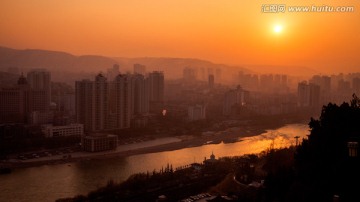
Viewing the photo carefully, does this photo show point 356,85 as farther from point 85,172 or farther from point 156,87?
point 85,172

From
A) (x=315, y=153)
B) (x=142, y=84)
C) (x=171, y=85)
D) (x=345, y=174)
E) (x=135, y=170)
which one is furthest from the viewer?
(x=171, y=85)

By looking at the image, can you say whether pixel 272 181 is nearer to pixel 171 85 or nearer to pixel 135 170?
pixel 135 170

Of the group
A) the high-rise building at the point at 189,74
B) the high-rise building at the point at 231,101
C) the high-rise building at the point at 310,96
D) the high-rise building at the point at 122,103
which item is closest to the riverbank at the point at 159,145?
the high-rise building at the point at 122,103

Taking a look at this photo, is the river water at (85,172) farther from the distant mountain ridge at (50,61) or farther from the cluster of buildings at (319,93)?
the distant mountain ridge at (50,61)

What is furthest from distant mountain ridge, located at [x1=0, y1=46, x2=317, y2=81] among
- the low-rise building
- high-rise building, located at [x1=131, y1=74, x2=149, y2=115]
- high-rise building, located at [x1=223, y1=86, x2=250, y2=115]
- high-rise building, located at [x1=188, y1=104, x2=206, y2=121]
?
the low-rise building

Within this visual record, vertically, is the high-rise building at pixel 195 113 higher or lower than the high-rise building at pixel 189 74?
lower

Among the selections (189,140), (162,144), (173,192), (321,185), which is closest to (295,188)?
(321,185)

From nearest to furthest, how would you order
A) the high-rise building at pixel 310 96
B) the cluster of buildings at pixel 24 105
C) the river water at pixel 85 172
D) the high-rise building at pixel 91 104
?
the river water at pixel 85 172 < the high-rise building at pixel 91 104 < the cluster of buildings at pixel 24 105 < the high-rise building at pixel 310 96

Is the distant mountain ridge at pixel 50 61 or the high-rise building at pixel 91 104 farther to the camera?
the distant mountain ridge at pixel 50 61
